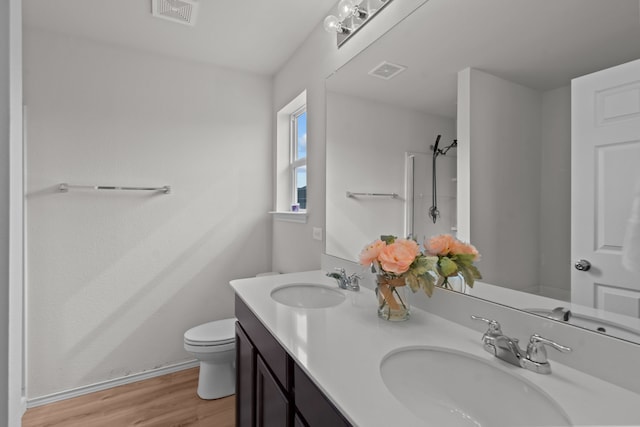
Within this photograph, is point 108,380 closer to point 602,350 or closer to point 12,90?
point 12,90

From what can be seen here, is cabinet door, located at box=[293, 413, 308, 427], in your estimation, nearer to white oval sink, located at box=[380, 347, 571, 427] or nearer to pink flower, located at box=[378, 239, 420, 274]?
white oval sink, located at box=[380, 347, 571, 427]

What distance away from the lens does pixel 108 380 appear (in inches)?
81.8

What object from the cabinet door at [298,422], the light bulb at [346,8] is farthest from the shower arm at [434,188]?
the light bulb at [346,8]

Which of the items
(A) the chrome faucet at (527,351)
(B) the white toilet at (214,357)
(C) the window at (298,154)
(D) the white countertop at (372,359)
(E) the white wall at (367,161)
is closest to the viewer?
(D) the white countertop at (372,359)

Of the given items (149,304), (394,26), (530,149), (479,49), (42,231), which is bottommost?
(149,304)

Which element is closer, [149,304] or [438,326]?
[438,326]

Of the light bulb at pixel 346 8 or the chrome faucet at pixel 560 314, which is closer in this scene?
the chrome faucet at pixel 560 314

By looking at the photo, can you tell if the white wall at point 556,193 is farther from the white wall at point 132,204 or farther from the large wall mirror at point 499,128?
the white wall at point 132,204

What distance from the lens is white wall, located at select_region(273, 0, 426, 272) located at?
169 centimetres

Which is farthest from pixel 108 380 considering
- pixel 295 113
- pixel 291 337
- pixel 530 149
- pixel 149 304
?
pixel 530 149

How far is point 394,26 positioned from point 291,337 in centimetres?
132

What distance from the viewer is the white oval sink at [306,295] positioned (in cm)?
146

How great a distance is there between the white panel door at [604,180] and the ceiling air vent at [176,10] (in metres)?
1.89

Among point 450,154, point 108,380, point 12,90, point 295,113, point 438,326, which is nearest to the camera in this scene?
point 12,90
